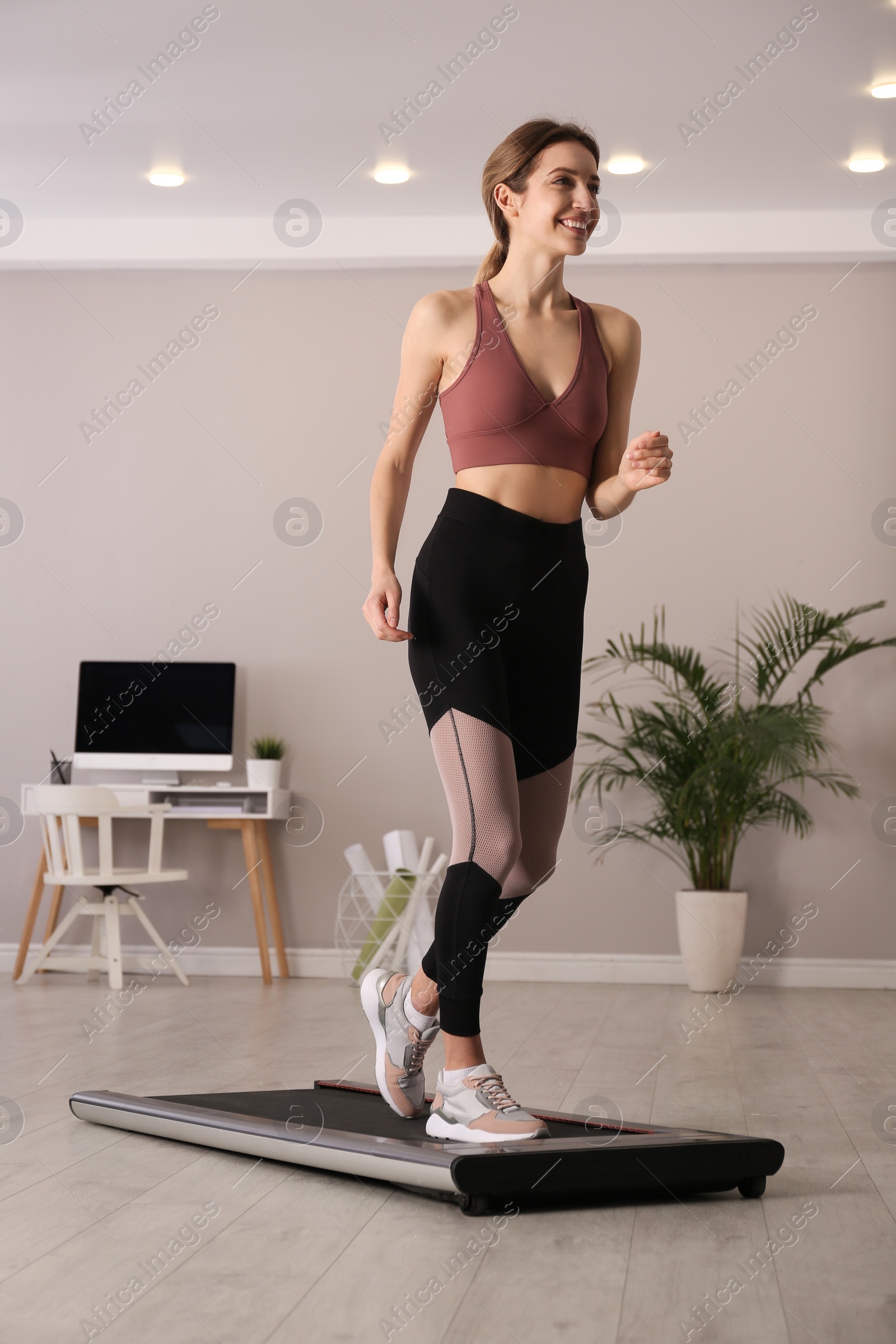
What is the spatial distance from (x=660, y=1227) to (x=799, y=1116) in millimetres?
842

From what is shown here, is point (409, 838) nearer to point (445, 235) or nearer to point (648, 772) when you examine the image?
point (648, 772)

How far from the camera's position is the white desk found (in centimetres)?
484

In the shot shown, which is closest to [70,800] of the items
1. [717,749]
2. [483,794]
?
[717,749]

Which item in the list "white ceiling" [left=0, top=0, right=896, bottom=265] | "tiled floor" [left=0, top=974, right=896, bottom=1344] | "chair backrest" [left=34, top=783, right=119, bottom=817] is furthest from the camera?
"chair backrest" [left=34, top=783, right=119, bottom=817]

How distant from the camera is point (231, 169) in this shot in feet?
15.7

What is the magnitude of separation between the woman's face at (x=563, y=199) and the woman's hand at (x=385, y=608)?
58cm

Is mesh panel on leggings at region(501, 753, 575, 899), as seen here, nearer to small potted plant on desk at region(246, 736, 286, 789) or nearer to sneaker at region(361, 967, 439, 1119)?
sneaker at region(361, 967, 439, 1119)

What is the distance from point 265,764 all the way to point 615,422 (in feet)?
10.6

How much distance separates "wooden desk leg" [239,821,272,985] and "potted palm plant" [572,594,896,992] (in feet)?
4.23

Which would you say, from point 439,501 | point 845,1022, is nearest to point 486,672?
point 845,1022

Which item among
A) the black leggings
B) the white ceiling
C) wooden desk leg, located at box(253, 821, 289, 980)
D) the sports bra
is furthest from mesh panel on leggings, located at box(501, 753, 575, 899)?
wooden desk leg, located at box(253, 821, 289, 980)

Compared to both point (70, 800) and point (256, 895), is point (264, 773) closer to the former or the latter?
point (256, 895)

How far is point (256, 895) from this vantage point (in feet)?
16.2

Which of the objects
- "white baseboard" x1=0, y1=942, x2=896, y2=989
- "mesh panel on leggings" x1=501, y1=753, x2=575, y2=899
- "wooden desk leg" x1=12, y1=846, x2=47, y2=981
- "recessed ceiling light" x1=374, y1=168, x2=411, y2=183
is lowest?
"white baseboard" x1=0, y1=942, x2=896, y2=989
